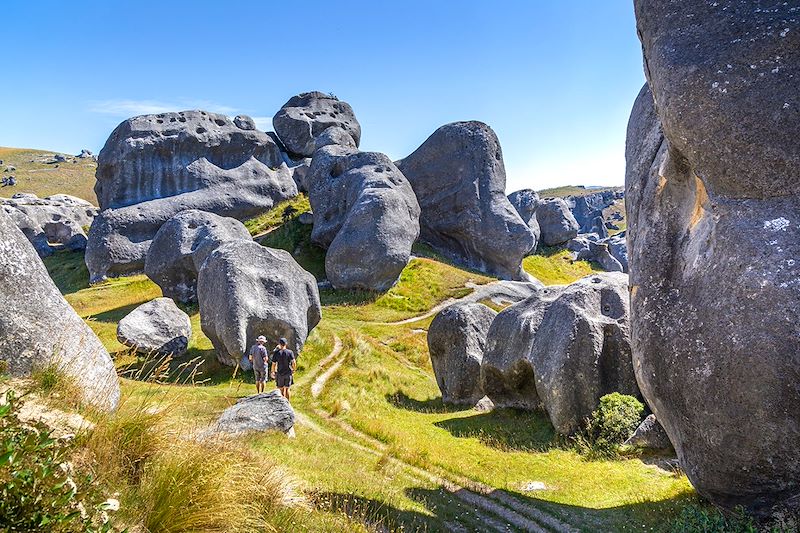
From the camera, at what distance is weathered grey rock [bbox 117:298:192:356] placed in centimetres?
2194

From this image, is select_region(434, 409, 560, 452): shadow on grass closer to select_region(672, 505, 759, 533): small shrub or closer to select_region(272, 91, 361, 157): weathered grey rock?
select_region(672, 505, 759, 533): small shrub

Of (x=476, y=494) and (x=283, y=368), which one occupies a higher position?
(x=283, y=368)

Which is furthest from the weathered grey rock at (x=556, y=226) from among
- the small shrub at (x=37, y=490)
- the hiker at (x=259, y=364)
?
the small shrub at (x=37, y=490)

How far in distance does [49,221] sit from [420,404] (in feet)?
168

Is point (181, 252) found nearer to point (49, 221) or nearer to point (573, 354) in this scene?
point (573, 354)

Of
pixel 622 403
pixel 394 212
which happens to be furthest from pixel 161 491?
pixel 394 212

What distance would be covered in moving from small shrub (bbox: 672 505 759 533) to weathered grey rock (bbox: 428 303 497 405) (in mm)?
13758

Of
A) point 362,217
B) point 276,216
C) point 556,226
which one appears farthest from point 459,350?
point 556,226

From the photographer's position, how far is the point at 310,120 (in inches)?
2377

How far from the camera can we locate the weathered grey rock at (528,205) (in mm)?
65875

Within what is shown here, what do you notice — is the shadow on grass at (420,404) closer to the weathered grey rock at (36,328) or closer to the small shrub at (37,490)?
the weathered grey rock at (36,328)

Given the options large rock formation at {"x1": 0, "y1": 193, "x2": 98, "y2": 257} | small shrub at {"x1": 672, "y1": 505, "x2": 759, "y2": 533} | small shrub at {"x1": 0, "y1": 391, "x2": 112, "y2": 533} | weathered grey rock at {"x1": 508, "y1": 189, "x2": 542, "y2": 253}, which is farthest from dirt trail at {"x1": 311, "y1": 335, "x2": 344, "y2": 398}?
weathered grey rock at {"x1": 508, "y1": 189, "x2": 542, "y2": 253}

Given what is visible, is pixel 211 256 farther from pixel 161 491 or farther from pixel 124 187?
pixel 124 187

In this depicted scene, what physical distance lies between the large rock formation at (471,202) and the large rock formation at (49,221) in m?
31.7
